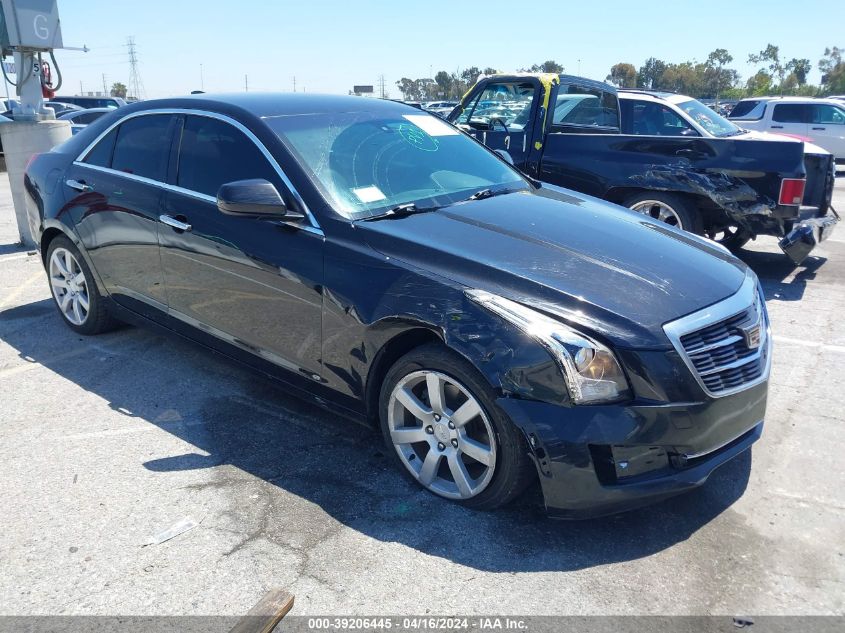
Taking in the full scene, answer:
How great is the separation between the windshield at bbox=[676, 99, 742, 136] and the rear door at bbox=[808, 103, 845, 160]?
39.0 ft

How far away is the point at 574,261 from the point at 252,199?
156 centimetres

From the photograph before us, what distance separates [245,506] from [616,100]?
6.58 metres

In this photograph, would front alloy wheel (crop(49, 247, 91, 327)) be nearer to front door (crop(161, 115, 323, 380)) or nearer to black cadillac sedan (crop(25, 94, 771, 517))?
black cadillac sedan (crop(25, 94, 771, 517))

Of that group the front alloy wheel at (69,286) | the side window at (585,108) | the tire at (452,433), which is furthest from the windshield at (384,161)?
the side window at (585,108)

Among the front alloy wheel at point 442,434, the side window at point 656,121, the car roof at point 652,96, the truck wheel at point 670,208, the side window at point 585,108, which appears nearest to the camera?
the front alloy wheel at point 442,434

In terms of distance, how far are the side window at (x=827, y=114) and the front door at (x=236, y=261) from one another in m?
18.4

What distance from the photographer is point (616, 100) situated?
8086 mm

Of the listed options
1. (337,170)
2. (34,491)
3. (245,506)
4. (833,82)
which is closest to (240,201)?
(337,170)

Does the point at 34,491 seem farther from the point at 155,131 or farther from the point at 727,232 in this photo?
the point at 727,232

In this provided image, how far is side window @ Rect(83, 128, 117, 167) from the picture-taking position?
484 centimetres

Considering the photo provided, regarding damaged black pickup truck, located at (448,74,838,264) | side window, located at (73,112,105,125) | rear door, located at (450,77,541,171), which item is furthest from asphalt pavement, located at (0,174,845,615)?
side window, located at (73,112,105,125)

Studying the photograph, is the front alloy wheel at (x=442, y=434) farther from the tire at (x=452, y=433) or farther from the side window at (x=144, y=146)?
the side window at (x=144, y=146)

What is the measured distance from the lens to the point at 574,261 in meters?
3.25

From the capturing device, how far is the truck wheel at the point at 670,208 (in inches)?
276
